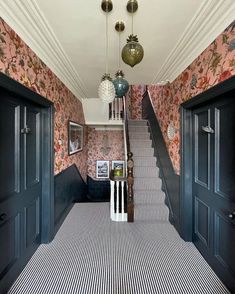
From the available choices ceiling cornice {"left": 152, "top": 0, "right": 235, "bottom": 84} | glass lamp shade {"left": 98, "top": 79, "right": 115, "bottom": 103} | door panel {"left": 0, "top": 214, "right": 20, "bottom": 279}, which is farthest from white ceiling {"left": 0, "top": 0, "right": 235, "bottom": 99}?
door panel {"left": 0, "top": 214, "right": 20, "bottom": 279}

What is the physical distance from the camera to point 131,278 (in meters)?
1.89

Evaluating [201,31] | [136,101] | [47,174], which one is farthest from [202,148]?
[136,101]

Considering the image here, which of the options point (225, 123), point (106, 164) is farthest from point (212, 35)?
point (106, 164)

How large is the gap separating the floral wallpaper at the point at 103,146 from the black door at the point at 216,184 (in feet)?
15.0

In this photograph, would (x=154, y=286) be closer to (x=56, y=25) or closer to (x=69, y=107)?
(x=56, y=25)

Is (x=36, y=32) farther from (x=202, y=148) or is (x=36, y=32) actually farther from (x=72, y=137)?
(x=72, y=137)

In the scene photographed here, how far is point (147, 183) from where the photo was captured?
12.4ft

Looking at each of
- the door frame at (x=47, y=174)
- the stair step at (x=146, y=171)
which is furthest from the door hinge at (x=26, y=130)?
the stair step at (x=146, y=171)

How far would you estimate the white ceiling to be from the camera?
155 centimetres

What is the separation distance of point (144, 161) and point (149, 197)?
94cm

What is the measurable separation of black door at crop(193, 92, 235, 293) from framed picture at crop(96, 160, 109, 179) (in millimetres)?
4605

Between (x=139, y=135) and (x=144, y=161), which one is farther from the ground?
(x=139, y=135)

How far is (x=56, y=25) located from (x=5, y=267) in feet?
7.68

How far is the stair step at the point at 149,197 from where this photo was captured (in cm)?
348
